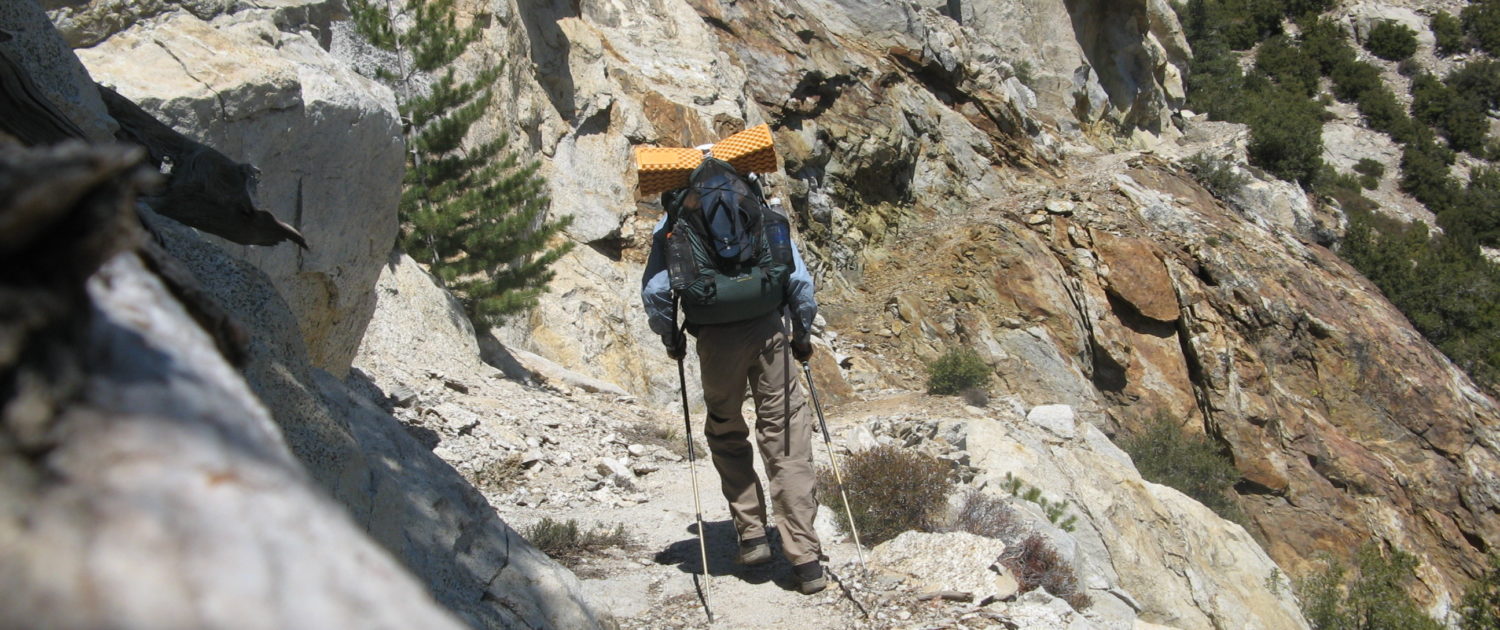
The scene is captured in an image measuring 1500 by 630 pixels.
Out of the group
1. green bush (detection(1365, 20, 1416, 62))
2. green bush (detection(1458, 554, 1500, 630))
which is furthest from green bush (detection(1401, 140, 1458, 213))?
green bush (detection(1458, 554, 1500, 630))

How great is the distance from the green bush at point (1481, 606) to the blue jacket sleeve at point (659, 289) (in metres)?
12.4

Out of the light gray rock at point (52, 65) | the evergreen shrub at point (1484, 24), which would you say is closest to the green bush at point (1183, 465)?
the light gray rock at point (52, 65)

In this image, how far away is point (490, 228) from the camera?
9.52m

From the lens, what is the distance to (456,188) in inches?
385

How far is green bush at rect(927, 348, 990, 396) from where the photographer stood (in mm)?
12289

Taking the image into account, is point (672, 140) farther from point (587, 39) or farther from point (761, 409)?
point (761, 409)

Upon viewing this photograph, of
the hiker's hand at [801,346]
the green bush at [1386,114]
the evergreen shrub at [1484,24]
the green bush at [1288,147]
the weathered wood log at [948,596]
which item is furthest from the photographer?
the evergreen shrub at [1484,24]

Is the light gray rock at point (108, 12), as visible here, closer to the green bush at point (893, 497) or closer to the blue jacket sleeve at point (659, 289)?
the blue jacket sleeve at point (659, 289)

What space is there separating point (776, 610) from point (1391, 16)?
154ft

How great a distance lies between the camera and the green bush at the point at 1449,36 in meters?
38.9

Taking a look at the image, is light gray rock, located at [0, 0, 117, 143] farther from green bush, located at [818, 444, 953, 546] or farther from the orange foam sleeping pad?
green bush, located at [818, 444, 953, 546]

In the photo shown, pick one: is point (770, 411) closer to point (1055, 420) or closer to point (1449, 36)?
point (1055, 420)

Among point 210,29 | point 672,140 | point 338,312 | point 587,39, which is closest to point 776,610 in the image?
point 338,312

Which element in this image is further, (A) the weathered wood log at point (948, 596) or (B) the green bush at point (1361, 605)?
(B) the green bush at point (1361, 605)
